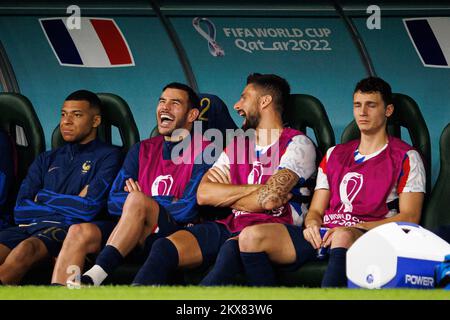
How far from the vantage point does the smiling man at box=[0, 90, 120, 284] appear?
4957 millimetres

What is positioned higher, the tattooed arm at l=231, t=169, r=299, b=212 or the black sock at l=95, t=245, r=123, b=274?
the tattooed arm at l=231, t=169, r=299, b=212

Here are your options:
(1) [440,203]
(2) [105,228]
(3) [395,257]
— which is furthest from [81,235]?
(1) [440,203]

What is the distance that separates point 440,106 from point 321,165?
1622 mm

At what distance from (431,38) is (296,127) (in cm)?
151

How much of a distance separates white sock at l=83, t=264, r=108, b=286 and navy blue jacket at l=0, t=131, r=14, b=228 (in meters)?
1.16

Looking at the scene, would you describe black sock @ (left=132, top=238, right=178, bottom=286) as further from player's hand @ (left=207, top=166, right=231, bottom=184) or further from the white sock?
player's hand @ (left=207, top=166, right=231, bottom=184)

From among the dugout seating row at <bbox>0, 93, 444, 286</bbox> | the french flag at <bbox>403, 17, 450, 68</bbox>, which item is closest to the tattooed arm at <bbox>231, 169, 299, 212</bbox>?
the dugout seating row at <bbox>0, 93, 444, 286</bbox>

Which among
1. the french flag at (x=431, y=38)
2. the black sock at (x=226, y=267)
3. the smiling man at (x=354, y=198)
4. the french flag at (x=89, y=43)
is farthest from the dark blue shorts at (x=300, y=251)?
the french flag at (x=89, y=43)

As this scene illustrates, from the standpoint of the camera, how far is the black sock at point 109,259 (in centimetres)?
449

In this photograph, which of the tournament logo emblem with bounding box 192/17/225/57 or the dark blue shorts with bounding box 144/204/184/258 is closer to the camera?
the dark blue shorts with bounding box 144/204/184/258

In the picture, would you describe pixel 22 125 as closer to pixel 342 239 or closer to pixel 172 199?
pixel 172 199

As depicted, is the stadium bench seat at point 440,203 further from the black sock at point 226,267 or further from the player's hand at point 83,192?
the player's hand at point 83,192

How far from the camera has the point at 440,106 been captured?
633 centimetres
